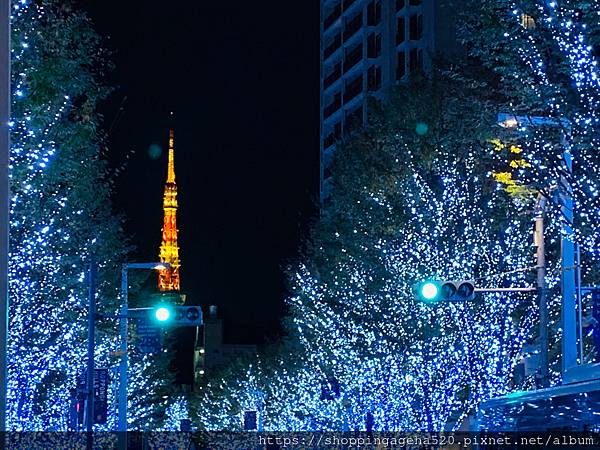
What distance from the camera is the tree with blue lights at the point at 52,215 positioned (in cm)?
1831

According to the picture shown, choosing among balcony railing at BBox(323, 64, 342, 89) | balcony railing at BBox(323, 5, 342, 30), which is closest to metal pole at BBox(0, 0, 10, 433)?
balcony railing at BBox(323, 64, 342, 89)

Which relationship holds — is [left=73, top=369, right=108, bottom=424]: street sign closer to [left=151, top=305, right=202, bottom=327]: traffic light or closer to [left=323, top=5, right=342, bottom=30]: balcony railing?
[left=151, top=305, right=202, bottom=327]: traffic light

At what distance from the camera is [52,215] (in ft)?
78.8

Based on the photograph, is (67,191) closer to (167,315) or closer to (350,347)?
(167,315)

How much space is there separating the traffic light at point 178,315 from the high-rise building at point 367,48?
113 feet

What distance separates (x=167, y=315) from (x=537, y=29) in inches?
387

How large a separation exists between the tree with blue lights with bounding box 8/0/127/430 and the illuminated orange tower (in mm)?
112064

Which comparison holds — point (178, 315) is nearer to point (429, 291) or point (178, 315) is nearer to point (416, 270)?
point (429, 291)

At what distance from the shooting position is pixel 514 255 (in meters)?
23.6

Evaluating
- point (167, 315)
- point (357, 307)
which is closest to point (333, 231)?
point (357, 307)

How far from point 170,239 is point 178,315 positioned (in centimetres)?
13225

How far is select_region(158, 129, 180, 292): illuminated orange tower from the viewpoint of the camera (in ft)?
488

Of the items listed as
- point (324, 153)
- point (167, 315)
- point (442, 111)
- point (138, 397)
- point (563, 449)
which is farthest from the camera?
point (324, 153)

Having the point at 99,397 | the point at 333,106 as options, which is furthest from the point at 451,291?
the point at 333,106
